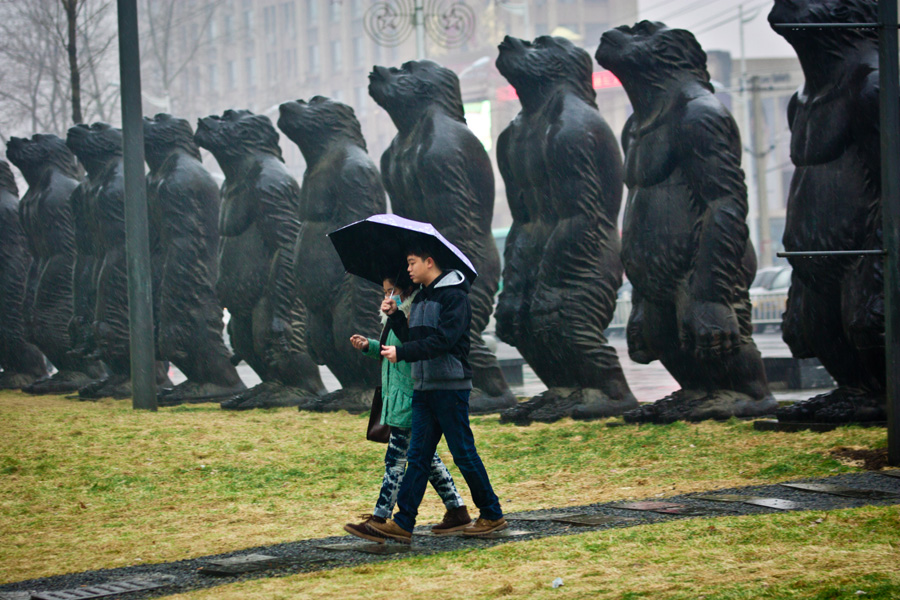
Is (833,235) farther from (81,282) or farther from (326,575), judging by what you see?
(81,282)

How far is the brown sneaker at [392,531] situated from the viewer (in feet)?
17.5

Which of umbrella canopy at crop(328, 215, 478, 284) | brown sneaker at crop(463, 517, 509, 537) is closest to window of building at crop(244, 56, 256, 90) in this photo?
umbrella canopy at crop(328, 215, 478, 284)

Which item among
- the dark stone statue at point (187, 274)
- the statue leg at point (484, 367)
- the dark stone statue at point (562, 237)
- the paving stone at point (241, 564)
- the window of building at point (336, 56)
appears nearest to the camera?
the paving stone at point (241, 564)

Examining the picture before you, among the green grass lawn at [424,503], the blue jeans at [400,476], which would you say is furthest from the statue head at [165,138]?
the blue jeans at [400,476]

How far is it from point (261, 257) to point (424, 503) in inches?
242

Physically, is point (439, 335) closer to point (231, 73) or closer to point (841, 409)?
point (841, 409)

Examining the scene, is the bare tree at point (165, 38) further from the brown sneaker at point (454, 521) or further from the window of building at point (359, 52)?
the brown sneaker at point (454, 521)

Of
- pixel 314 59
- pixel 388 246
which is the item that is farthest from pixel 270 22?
pixel 388 246

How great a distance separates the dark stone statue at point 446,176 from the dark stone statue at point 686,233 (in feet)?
6.28

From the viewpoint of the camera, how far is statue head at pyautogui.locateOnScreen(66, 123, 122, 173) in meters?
14.5

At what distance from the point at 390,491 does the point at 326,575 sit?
0.87 m

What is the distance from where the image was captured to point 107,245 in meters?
14.4

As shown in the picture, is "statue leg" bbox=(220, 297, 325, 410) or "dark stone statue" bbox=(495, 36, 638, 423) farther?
"statue leg" bbox=(220, 297, 325, 410)

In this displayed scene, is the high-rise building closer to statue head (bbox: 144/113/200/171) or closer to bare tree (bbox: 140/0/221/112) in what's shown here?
bare tree (bbox: 140/0/221/112)
